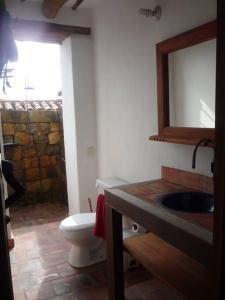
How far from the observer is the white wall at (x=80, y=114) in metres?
3.16

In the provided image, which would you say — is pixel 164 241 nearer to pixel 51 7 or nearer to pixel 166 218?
pixel 166 218

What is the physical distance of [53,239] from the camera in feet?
10.4

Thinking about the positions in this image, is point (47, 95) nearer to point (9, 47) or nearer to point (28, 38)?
point (28, 38)

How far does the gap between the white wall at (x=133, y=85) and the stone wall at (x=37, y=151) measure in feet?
5.22

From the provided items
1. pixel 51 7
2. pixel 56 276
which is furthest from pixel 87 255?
pixel 51 7

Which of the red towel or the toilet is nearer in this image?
the red towel

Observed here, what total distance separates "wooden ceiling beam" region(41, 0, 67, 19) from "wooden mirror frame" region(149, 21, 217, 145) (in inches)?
44.4

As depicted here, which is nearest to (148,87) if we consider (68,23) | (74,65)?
(74,65)

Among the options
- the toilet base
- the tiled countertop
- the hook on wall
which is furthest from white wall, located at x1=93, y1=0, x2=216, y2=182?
the toilet base

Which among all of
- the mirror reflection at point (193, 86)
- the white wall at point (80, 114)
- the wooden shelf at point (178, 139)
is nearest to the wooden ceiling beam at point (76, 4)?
the white wall at point (80, 114)

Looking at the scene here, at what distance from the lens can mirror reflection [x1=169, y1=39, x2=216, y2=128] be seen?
170cm

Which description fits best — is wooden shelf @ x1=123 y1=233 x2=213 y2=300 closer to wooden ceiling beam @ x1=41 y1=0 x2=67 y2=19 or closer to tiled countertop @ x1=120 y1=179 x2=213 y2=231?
tiled countertop @ x1=120 y1=179 x2=213 y2=231

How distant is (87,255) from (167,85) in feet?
5.52

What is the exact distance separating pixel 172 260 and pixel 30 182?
3380mm
